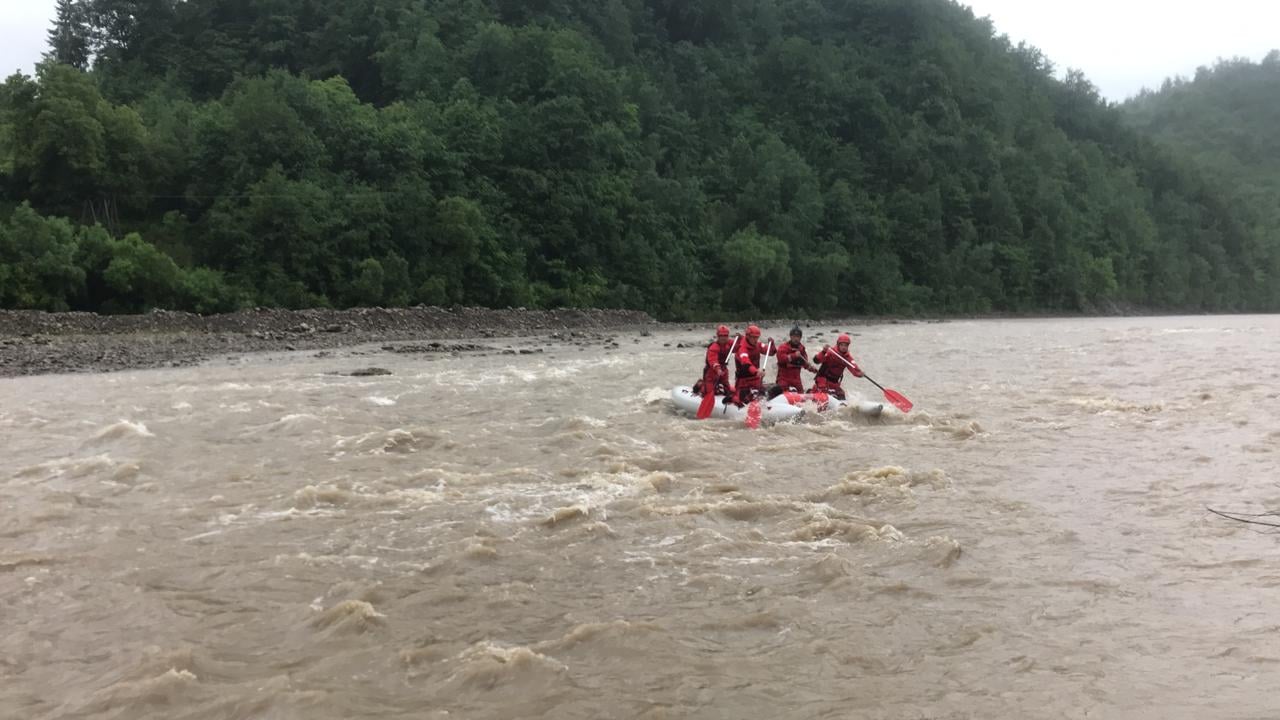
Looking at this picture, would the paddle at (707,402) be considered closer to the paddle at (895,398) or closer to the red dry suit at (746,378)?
the red dry suit at (746,378)

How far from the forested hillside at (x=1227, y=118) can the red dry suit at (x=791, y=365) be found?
109588 mm

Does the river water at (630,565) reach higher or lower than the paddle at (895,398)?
lower

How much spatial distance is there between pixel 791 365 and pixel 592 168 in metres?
32.4

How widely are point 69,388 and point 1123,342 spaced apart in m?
30.9

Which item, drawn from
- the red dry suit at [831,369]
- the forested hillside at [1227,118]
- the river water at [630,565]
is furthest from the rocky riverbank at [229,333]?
the forested hillside at [1227,118]

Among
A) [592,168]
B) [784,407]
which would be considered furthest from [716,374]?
[592,168]

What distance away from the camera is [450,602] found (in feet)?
19.7

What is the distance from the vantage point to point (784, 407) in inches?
541

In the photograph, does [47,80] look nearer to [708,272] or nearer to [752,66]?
[708,272]

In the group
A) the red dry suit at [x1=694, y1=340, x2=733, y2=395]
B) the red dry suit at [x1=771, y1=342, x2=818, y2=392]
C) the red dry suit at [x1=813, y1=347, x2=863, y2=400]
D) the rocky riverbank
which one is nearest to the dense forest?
the rocky riverbank

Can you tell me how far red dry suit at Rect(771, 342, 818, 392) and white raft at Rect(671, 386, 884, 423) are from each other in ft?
2.83

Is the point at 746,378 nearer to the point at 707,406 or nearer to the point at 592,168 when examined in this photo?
the point at 707,406

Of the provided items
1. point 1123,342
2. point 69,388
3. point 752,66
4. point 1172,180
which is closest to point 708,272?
point 1123,342

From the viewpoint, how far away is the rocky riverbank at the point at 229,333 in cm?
2003
